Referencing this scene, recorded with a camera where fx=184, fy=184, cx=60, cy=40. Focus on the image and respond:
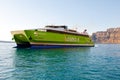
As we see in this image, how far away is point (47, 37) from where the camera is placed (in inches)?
2188

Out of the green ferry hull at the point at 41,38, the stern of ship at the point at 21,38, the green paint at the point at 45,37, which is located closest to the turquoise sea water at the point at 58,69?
the green ferry hull at the point at 41,38

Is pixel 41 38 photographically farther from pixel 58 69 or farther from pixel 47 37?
pixel 58 69

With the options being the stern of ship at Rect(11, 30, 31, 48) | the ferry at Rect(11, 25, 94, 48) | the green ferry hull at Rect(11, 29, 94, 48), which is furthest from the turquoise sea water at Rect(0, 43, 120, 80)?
the stern of ship at Rect(11, 30, 31, 48)

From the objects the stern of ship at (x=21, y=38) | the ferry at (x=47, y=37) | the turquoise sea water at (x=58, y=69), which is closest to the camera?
the turquoise sea water at (x=58, y=69)

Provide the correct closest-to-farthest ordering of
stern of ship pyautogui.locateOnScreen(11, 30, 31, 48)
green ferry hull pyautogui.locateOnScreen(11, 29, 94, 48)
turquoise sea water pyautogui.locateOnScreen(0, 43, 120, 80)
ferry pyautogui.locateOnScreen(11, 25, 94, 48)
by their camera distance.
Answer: turquoise sea water pyautogui.locateOnScreen(0, 43, 120, 80) → green ferry hull pyautogui.locateOnScreen(11, 29, 94, 48) → ferry pyautogui.locateOnScreen(11, 25, 94, 48) → stern of ship pyautogui.locateOnScreen(11, 30, 31, 48)

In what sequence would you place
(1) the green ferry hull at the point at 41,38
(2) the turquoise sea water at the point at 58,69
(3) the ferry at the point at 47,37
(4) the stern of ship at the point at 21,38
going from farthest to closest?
(4) the stern of ship at the point at 21,38 → (3) the ferry at the point at 47,37 → (1) the green ferry hull at the point at 41,38 → (2) the turquoise sea water at the point at 58,69

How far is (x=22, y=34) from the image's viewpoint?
1997 inches

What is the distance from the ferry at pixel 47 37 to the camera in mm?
50809

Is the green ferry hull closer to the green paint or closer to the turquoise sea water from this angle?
the green paint

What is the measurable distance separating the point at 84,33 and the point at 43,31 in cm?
3200

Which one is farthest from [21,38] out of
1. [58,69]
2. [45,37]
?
[58,69]

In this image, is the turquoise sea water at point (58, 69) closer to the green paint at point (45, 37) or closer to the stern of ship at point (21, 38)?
the green paint at point (45, 37)

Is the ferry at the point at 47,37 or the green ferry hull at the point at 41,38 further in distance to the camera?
the ferry at the point at 47,37

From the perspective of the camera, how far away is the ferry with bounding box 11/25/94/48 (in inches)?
2000
